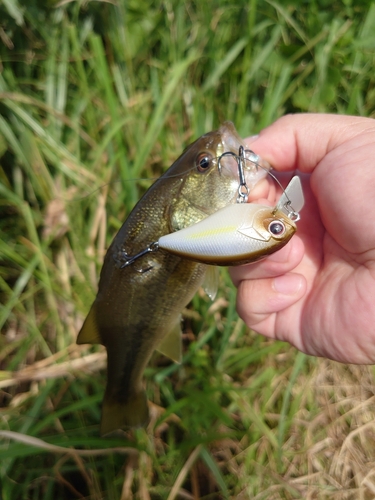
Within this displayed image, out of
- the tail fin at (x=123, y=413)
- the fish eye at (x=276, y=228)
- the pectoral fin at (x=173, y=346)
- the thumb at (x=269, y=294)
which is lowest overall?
the tail fin at (x=123, y=413)

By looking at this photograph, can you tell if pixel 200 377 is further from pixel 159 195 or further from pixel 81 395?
pixel 159 195

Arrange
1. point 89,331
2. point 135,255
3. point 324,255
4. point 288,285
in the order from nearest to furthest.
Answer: point 135,255 → point 89,331 → point 288,285 → point 324,255

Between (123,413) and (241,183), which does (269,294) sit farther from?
(123,413)

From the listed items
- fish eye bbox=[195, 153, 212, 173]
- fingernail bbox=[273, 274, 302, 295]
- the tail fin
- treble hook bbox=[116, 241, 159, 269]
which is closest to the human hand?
fingernail bbox=[273, 274, 302, 295]

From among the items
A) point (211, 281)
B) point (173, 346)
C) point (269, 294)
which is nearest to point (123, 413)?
point (173, 346)

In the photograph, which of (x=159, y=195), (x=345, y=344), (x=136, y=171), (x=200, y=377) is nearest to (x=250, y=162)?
(x=159, y=195)

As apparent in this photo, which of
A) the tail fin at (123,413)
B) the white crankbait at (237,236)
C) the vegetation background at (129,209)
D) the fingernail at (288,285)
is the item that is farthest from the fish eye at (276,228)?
the vegetation background at (129,209)

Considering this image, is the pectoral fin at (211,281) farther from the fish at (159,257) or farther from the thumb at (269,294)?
the thumb at (269,294)
